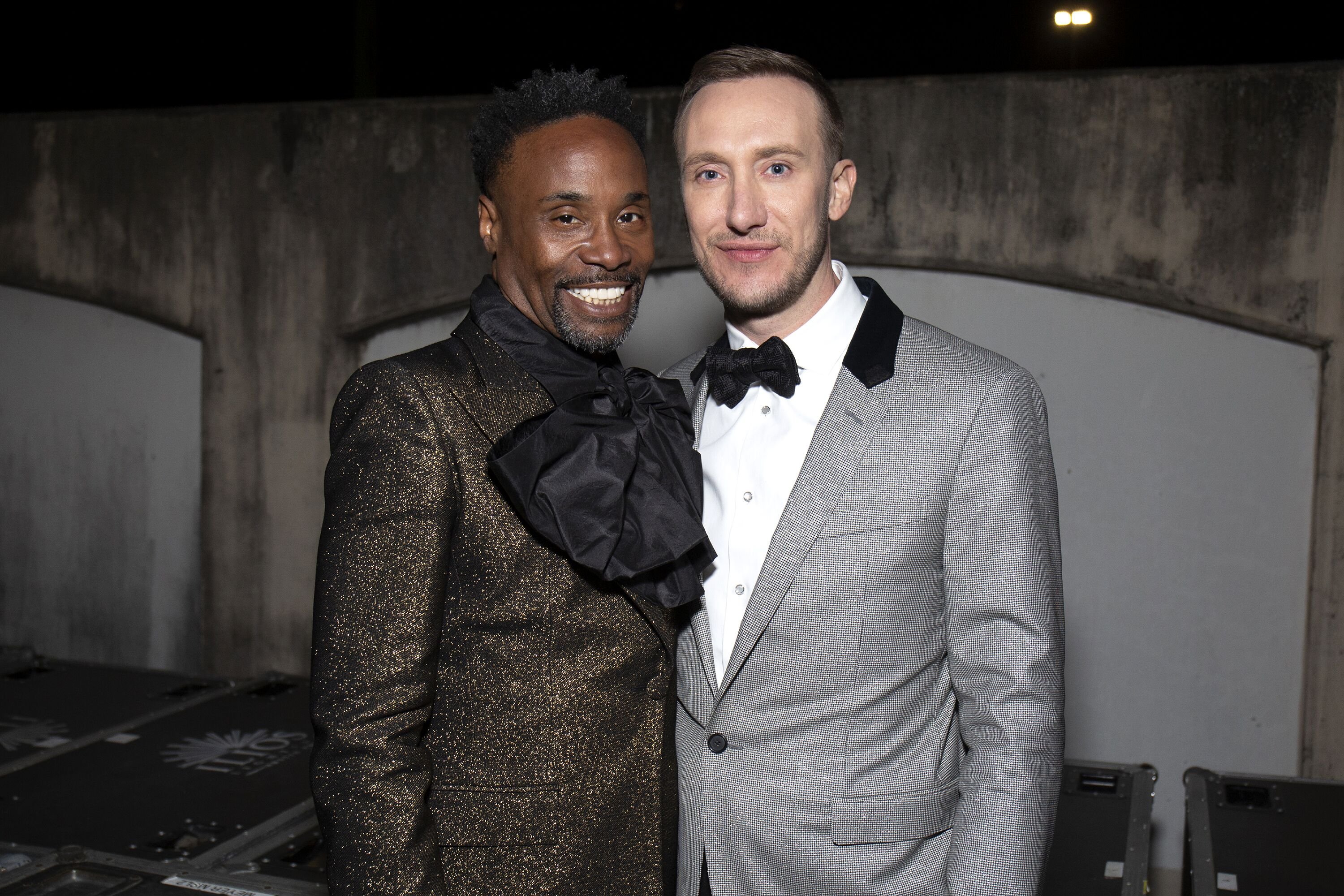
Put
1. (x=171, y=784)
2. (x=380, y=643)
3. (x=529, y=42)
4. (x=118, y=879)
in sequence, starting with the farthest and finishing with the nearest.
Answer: (x=529, y=42) < (x=171, y=784) < (x=118, y=879) < (x=380, y=643)

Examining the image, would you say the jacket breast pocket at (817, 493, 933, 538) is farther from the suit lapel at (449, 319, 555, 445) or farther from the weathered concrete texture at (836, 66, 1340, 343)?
the weathered concrete texture at (836, 66, 1340, 343)

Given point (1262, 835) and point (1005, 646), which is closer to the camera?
point (1005, 646)

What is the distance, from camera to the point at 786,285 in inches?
64.3

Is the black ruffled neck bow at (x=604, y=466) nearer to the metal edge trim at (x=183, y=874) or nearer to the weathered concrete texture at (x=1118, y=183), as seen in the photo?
the metal edge trim at (x=183, y=874)

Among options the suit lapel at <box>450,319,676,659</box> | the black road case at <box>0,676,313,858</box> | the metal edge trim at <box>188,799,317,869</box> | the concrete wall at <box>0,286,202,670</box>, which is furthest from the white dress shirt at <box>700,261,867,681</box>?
the concrete wall at <box>0,286,202,670</box>

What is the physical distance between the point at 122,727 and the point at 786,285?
2170mm

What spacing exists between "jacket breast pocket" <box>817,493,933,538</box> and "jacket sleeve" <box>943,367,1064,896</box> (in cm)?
5

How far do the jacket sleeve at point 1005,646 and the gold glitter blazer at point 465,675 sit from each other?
0.42 metres

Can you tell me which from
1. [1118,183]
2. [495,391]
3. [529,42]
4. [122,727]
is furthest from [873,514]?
[529,42]

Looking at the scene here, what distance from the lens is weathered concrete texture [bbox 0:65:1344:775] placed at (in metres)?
3.61

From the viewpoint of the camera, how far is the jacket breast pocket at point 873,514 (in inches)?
58.6

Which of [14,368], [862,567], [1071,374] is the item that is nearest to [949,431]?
[862,567]

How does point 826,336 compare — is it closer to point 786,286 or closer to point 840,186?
point 786,286

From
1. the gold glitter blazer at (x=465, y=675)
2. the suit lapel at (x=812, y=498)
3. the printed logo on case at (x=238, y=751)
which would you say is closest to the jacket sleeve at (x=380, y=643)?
the gold glitter blazer at (x=465, y=675)
